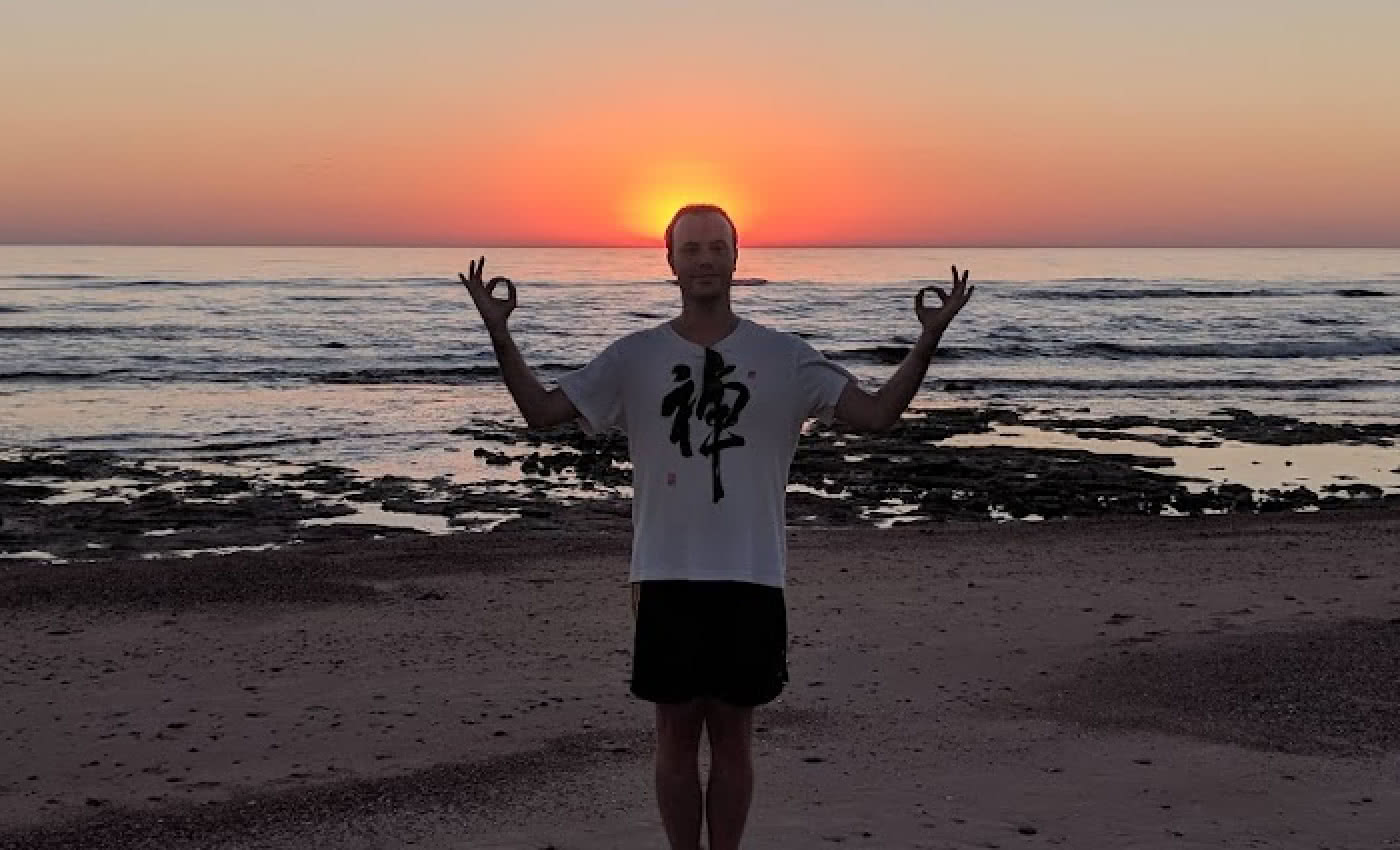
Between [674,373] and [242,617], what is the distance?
19.5 feet

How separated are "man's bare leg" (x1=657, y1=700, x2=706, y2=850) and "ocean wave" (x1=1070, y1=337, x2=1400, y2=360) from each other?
123 feet

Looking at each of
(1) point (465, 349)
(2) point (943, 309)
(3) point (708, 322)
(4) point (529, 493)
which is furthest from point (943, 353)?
(3) point (708, 322)

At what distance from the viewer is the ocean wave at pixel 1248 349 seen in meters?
41.1

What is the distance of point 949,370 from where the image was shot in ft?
116

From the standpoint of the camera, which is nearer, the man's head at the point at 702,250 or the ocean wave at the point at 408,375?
the man's head at the point at 702,250

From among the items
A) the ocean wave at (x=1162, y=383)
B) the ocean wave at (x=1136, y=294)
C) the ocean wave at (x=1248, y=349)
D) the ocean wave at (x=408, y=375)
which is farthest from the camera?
the ocean wave at (x=1136, y=294)

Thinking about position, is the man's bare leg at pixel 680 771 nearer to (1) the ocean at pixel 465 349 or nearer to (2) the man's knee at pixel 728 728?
(2) the man's knee at pixel 728 728

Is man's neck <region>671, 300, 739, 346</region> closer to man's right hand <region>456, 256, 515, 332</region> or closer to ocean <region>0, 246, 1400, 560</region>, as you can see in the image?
man's right hand <region>456, 256, 515, 332</region>

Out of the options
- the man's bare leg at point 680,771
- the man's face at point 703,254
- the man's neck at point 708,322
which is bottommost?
the man's bare leg at point 680,771

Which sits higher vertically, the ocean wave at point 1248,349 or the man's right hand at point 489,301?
the man's right hand at point 489,301

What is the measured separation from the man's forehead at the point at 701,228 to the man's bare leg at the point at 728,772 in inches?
47.6

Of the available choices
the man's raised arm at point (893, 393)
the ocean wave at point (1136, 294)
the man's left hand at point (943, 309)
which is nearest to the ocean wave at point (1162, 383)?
the man's left hand at point (943, 309)

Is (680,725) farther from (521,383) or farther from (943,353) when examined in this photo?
(943,353)

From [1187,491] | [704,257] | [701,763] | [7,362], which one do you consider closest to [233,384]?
[7,362]
